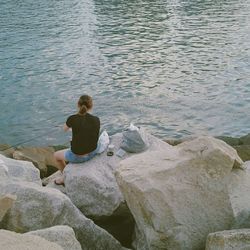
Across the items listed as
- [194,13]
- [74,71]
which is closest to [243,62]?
[74,71]

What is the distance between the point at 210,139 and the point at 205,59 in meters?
28.1

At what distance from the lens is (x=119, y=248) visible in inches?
406

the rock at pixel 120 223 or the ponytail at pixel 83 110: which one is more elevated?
the ponytail at pixel 83 110

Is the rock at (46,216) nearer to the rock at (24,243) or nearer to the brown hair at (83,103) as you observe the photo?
the rock at (24,243)

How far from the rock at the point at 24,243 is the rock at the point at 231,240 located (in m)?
2.72

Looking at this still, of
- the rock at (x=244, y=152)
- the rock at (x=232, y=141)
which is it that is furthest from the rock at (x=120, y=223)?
the rock at (x=232, y=141)

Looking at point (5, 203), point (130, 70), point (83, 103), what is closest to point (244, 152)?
point (83, 103)

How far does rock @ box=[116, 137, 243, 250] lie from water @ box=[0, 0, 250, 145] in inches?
533

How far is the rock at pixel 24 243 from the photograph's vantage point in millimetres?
7262

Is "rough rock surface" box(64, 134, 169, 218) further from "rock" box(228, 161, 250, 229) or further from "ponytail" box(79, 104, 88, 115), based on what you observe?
"rock" box(228, 161, 250, 229)

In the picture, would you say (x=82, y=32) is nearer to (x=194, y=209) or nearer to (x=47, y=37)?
(x=47, y=37)

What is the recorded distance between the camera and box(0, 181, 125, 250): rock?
9805 millimetres

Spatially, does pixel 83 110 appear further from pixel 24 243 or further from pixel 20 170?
pixel 24 243

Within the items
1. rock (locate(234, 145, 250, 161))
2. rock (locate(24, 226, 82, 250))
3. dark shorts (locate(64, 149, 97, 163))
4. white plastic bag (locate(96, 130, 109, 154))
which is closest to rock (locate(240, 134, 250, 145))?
rock (locate(234, 145, 250, 161))
